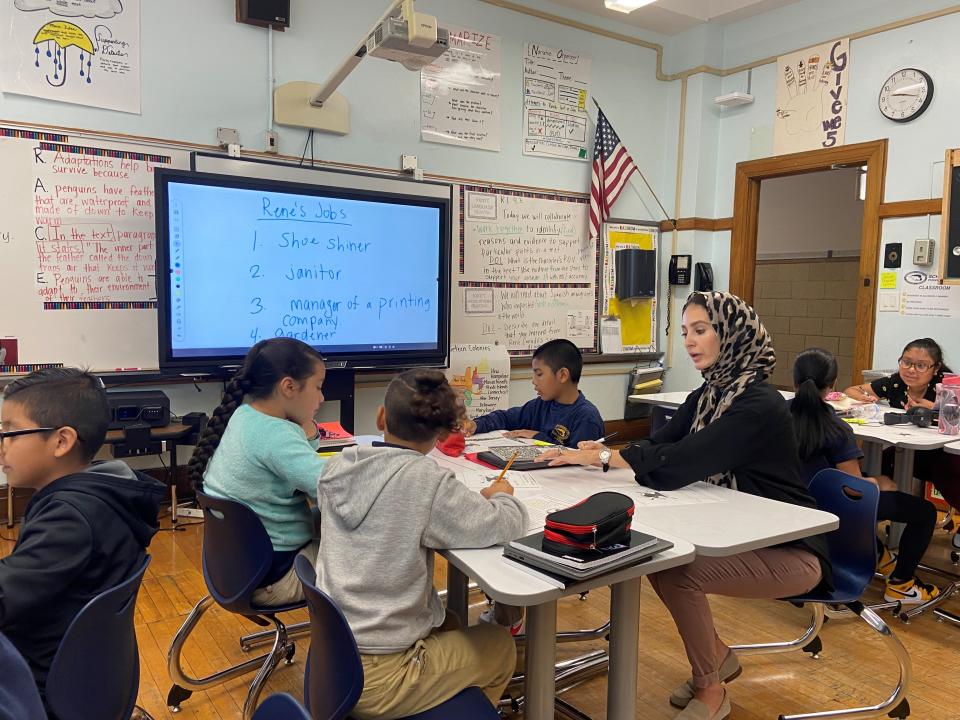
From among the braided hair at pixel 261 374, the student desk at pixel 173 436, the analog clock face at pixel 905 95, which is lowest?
the student desk at pixel 173 436

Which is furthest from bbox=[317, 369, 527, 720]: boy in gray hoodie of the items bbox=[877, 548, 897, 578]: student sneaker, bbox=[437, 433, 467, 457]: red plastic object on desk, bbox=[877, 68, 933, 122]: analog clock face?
bbox=[877, 68, 933, 122]: analog clock face

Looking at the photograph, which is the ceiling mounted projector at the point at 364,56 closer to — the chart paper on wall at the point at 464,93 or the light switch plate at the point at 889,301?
the chart paper on wall at the point at 464,93

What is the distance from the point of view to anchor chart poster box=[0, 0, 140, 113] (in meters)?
3.45

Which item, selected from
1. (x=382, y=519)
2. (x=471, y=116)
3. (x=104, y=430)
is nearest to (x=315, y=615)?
(x=382, y=519)

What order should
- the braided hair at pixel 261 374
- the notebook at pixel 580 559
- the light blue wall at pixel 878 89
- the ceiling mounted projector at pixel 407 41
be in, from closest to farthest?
1. the notebook at pixel 580 559
2. the braided hair at pixel 261 374
3. the ceiling mounted projector at pixel 407 41
4. the light blue wall at pixel 878 89

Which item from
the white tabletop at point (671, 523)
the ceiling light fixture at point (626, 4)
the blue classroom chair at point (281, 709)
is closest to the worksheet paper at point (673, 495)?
the white tabletop at point (671, 523)

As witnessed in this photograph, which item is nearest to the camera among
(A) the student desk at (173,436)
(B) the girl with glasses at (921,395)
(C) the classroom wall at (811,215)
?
(B) the girl with glasses at (921,395)

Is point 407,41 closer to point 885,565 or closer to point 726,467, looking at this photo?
point 726,467

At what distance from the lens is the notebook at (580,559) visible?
134cm

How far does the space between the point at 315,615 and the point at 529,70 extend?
15.2 feet

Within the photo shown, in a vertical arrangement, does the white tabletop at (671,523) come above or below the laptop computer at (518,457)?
below

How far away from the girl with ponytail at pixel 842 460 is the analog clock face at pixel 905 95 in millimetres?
2650

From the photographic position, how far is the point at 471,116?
4891 mm

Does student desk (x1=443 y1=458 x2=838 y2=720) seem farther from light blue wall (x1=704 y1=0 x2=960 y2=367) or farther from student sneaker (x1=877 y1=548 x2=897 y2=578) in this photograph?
light blue wall (x1=704 y1=0 x2=960 y2=367)
